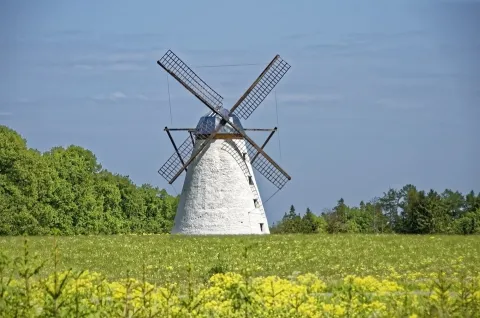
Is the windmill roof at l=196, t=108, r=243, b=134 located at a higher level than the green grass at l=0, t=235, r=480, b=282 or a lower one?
higher

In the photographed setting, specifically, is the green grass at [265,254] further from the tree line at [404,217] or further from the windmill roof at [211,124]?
the tree line at [404,217]

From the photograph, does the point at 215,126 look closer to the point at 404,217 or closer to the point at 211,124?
the point at 211,124

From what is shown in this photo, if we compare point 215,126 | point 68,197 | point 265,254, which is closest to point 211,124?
point 215,126

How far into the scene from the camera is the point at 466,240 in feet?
142

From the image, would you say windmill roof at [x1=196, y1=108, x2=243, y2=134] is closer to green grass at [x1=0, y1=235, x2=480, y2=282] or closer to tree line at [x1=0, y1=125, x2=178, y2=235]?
green grass at [x1=0, y1=235, x2=480, y2=282]

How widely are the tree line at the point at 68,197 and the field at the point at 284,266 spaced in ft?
102

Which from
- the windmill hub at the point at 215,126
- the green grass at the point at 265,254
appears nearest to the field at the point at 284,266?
the green grass at the point at 265,254

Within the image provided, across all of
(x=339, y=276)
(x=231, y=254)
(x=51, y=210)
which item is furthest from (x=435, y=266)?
(x=51, y=210)

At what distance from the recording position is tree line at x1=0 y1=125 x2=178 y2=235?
7600 cm

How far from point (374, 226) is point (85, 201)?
30.4 metres

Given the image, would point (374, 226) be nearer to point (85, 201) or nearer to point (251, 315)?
point (85, 201)

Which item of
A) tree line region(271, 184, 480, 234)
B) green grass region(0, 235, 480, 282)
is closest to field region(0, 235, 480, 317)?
green grass region(0, 235, 480, 282)

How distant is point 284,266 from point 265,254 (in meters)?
4.21

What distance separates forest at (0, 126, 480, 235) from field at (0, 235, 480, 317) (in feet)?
99.0
